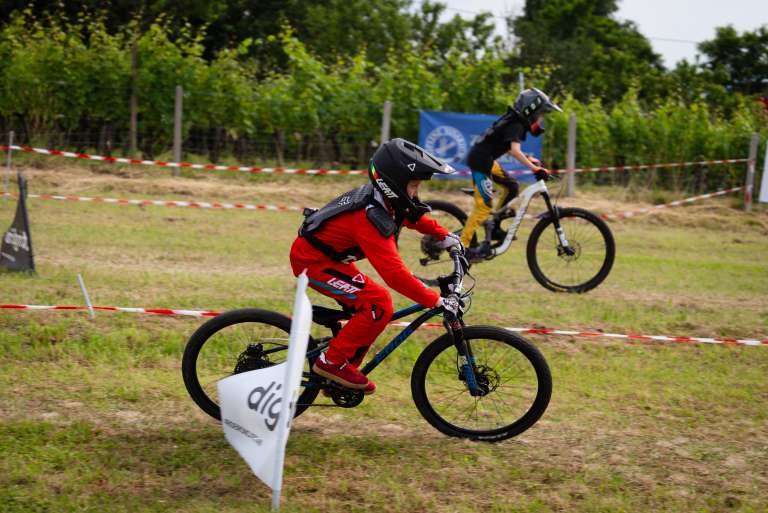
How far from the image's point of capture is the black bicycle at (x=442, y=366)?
5492mm

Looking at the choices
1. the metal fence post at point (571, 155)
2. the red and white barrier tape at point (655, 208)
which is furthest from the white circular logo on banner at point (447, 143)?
the red and white barrier tape at point (655, 208)

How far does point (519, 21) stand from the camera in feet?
201

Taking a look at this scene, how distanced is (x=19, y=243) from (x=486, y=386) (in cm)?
605

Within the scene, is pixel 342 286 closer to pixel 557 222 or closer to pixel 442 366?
pixel 442 366

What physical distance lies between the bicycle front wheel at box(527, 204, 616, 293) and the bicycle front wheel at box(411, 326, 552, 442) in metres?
4.57

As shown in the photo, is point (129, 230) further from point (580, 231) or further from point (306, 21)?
point (306, 21)

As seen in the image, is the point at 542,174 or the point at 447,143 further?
the point at 447,143

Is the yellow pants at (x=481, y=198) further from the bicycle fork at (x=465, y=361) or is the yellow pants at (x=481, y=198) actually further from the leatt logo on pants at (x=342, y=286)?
the leatt logo on pants at (x=342, y=286)

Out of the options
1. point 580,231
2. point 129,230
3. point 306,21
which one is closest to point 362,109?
point 129,230

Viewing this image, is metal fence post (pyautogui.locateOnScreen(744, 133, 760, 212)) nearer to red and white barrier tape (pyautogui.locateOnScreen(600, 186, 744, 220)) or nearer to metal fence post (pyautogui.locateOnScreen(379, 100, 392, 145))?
red and white barrier tape (pyautogui.locateOnScreen(600, 186, 744, 220))

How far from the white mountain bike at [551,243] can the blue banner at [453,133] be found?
332 inches

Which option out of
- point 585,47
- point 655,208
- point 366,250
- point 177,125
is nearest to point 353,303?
point 366,250

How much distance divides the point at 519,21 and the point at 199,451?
195 ft

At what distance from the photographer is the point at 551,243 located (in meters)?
10.2
